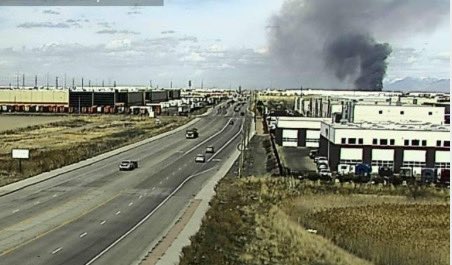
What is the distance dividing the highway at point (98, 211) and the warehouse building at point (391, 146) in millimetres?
7604

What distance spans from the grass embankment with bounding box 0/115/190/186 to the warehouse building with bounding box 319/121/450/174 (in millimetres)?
16070

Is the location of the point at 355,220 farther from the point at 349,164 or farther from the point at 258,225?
the point at 349,164

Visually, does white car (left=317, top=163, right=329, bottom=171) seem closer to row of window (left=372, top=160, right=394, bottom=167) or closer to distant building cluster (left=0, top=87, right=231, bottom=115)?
row of window (left=372, top=160, right=394, bottom=167)

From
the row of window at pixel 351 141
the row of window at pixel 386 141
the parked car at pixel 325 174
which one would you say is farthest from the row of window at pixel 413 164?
the parked car at pixel 325 174

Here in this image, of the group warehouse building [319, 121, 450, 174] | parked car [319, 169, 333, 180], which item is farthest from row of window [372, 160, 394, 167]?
parked car [319, 169, 333, 180]

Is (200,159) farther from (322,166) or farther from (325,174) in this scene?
(325,174)

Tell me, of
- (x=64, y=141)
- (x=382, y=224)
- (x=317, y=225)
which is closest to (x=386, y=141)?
(x=382, y=224)

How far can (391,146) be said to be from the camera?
4206 centimetres

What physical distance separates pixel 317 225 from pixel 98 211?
7370mm

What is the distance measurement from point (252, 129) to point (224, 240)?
5782cm

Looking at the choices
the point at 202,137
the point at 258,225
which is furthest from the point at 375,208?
the point at 202,137

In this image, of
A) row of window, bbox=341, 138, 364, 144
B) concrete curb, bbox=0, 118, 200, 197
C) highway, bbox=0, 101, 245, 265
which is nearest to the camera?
highway, bbox=0, 101, 245, 265

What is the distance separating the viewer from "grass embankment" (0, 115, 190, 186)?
38844mm

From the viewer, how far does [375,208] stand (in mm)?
28594
